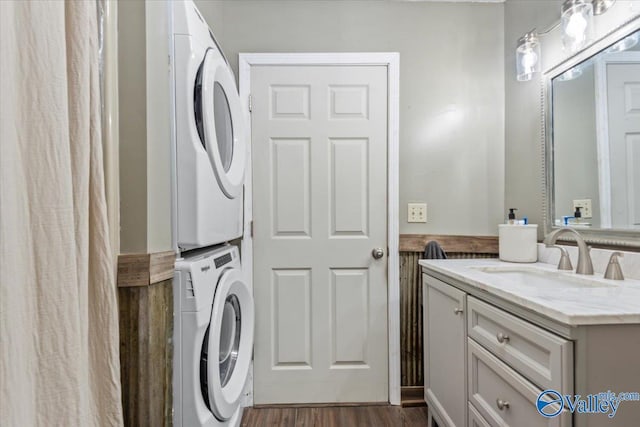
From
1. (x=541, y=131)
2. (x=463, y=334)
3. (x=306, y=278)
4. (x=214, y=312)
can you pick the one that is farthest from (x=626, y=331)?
(x=306, y=278)

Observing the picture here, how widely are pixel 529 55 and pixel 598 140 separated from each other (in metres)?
0.60

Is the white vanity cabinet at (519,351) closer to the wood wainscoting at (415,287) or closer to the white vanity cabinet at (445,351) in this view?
the white vanity cabinet at (445,351)

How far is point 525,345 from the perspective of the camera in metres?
0.99

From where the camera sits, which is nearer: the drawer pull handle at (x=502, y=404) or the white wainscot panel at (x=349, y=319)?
the drawer pull handle at (x=502, y=404)

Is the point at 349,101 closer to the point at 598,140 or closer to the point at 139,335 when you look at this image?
the point at 598,140

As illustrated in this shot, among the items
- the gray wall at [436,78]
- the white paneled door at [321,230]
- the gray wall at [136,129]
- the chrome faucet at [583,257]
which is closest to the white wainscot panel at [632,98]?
the chrome faucet at [583,257]

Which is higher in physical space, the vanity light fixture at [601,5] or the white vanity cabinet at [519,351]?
the vanity light fixture at [601,5]

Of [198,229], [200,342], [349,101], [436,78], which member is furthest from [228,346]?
[436,78]

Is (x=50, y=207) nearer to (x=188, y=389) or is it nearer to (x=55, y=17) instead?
(x=55, y=17)

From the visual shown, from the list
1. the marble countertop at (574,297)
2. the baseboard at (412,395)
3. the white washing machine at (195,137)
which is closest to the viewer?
the marble countertop at (574,297)

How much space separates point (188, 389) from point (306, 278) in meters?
1.05

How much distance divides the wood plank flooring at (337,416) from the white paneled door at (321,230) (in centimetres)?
8

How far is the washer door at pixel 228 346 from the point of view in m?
1.20

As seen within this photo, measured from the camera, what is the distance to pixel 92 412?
0.81m
